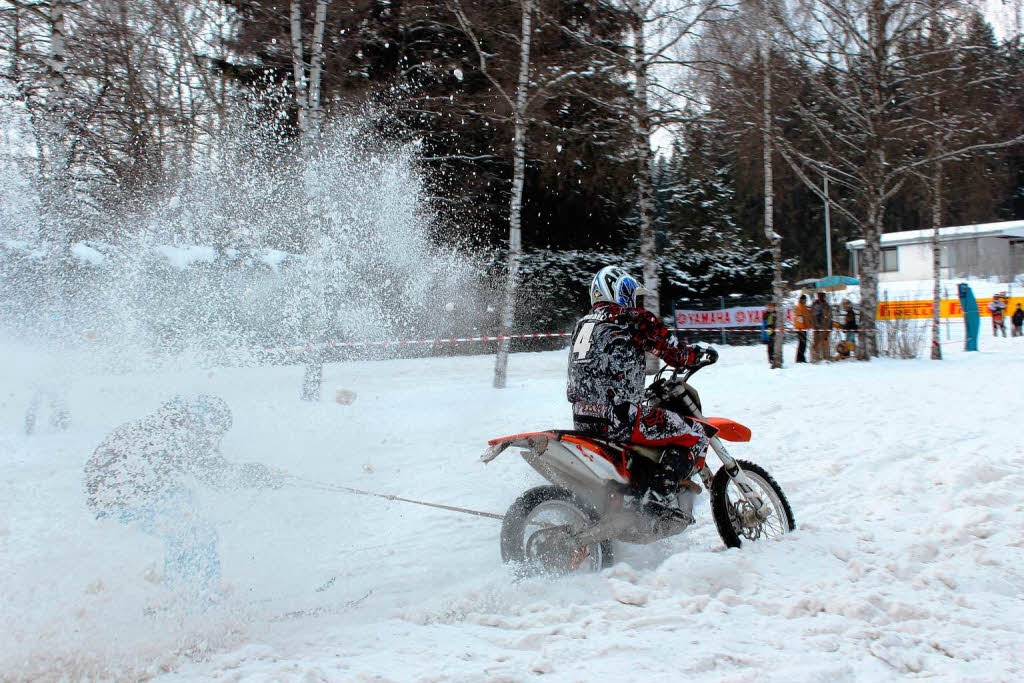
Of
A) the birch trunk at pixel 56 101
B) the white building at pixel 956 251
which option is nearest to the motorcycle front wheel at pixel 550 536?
the birch trunk at pixel 56 101

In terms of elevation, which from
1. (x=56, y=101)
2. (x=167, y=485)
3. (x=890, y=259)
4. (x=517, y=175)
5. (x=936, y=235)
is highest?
(x=56, y=101)

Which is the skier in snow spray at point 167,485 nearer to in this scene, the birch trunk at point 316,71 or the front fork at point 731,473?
the front fork at point 731,473

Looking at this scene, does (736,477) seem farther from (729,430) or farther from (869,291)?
(869,291)

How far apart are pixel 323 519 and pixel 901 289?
4046cm

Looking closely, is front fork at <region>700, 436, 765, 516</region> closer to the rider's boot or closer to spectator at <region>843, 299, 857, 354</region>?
the rider's boot

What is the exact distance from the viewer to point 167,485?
4.18 meters

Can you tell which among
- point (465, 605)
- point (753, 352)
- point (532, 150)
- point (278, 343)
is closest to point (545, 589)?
point (465, 605)

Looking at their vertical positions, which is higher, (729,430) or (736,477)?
(729,430)

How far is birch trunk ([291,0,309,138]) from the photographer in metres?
11.9

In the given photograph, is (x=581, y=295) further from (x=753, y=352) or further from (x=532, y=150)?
(x=532, y=150)

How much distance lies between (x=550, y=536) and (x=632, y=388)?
3.26 feet

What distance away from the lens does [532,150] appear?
53.6 feet

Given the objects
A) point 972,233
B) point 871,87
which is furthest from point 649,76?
point 972,233

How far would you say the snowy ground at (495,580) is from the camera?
3287 millimetres
